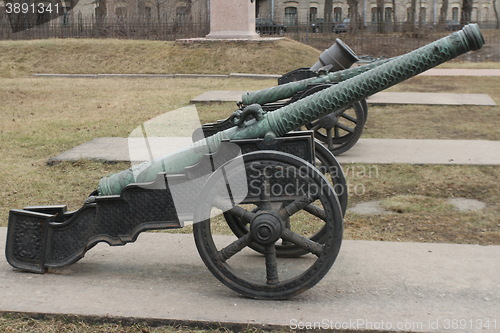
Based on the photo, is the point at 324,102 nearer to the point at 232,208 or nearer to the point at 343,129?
the point at 232,208

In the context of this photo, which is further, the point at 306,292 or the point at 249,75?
the point at 249,75

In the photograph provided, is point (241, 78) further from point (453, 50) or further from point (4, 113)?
point (453, 50)

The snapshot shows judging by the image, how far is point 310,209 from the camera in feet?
13.2

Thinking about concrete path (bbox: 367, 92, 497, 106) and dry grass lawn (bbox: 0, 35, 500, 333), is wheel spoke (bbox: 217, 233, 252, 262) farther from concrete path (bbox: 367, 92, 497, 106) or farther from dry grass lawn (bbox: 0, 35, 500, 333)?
concrete path (bbox: 367, 92, 497, 106)

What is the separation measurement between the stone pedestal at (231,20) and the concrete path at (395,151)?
1313 centimetres

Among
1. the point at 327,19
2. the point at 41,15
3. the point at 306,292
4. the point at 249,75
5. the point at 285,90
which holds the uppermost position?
the point at 41,15

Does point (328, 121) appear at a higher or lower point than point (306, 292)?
higher

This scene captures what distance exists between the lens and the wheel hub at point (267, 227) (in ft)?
11.1

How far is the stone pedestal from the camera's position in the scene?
2098cm

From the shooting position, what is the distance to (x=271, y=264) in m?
3.44

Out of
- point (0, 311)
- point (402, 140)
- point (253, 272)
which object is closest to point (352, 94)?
point (253, 272)

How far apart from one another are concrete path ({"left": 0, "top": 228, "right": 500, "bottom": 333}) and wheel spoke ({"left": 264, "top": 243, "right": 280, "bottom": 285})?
0.37ft

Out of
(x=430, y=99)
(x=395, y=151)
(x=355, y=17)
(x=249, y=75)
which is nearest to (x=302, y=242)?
(x=395, y=151)

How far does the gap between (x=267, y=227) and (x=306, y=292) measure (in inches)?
17.3
